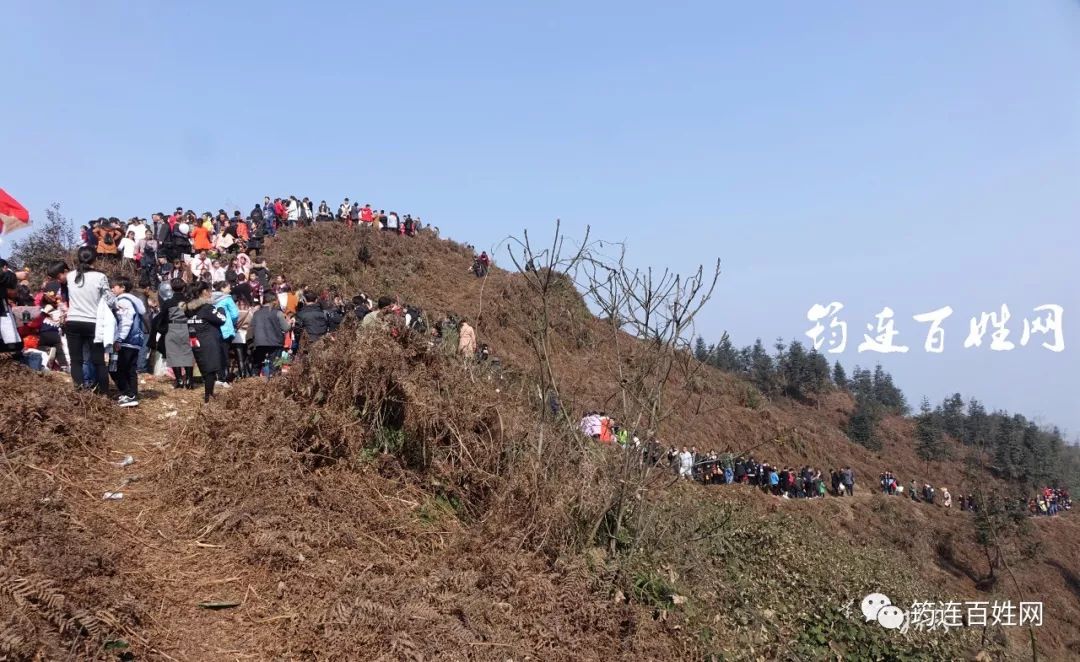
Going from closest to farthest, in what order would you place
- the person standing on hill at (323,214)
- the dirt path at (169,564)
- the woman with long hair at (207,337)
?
the dirt path at (169,564), the woman with long hair at (207,337), the person standing on hill at (323,214)

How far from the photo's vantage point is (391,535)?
5.72 m

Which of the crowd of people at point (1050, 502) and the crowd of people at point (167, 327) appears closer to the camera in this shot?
the crowd of people at point (167, 327)

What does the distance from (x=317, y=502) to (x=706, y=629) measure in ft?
10.5

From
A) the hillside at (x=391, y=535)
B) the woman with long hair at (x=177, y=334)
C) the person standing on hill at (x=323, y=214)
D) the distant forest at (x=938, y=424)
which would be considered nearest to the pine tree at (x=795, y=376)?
the distant forest at (x=938, y=424)

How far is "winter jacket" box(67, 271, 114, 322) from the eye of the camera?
723 centimetres

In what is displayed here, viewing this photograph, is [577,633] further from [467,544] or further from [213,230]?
[213,230]

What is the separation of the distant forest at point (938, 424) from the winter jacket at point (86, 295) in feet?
113

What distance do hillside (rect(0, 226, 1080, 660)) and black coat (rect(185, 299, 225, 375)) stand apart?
59 centimetres

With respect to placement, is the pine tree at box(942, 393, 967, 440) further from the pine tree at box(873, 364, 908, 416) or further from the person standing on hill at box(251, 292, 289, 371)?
the person standing on hill at box(251, 292, 289, 371)

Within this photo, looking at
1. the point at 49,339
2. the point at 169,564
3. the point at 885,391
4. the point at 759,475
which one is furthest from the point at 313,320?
the point at 885,391

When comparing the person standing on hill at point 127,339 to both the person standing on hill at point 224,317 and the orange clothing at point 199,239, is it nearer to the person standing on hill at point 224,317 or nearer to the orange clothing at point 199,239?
the person standing on hill at point 224,317

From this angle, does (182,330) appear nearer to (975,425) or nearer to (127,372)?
(127,372)

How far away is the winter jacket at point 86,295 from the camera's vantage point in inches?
285

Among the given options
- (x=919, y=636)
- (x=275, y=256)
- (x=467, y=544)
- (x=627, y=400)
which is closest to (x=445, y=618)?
(x=467, y=544)
